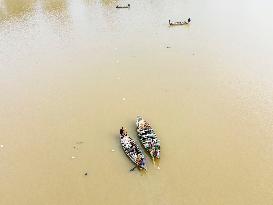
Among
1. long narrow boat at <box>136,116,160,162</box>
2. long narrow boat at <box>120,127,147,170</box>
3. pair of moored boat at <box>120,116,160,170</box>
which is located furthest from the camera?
long narrow boat at <box>136,116,160,162</box>

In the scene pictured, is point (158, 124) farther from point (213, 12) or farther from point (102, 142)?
point (213, 12)

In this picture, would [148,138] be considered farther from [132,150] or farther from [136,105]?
[136,105]

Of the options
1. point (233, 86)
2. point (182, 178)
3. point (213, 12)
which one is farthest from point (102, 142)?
point (213, 12)

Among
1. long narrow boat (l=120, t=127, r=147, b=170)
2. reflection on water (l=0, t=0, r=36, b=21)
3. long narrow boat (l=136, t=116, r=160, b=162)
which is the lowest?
long narrow boat (l=120, t=127, r=147, b=170)

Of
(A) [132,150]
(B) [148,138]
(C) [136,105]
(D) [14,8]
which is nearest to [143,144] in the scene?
(B) [148,138]

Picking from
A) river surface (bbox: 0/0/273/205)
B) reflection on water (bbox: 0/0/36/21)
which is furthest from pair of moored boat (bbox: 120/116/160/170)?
reflection on water (bbox: 0/0/36/21)

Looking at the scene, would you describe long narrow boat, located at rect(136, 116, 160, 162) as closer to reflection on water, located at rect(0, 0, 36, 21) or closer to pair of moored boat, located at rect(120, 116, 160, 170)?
pair of moored boat, located at rect(120, 116, 160, 170)

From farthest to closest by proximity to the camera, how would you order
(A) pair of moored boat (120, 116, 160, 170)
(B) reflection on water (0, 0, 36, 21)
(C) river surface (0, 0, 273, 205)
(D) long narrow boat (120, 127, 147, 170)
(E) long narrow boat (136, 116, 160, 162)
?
1. (B) reflection on water (0, 0, 36, 21)
2. (E) long narrow boat (136, 116, 160, 162)
3. (A) pair of moored boat (120, 116, 160, 170)
4. (D) long narrow boat (120, 127, 147, 170)
5. (C) river surface (0, 0, 273, 205)
